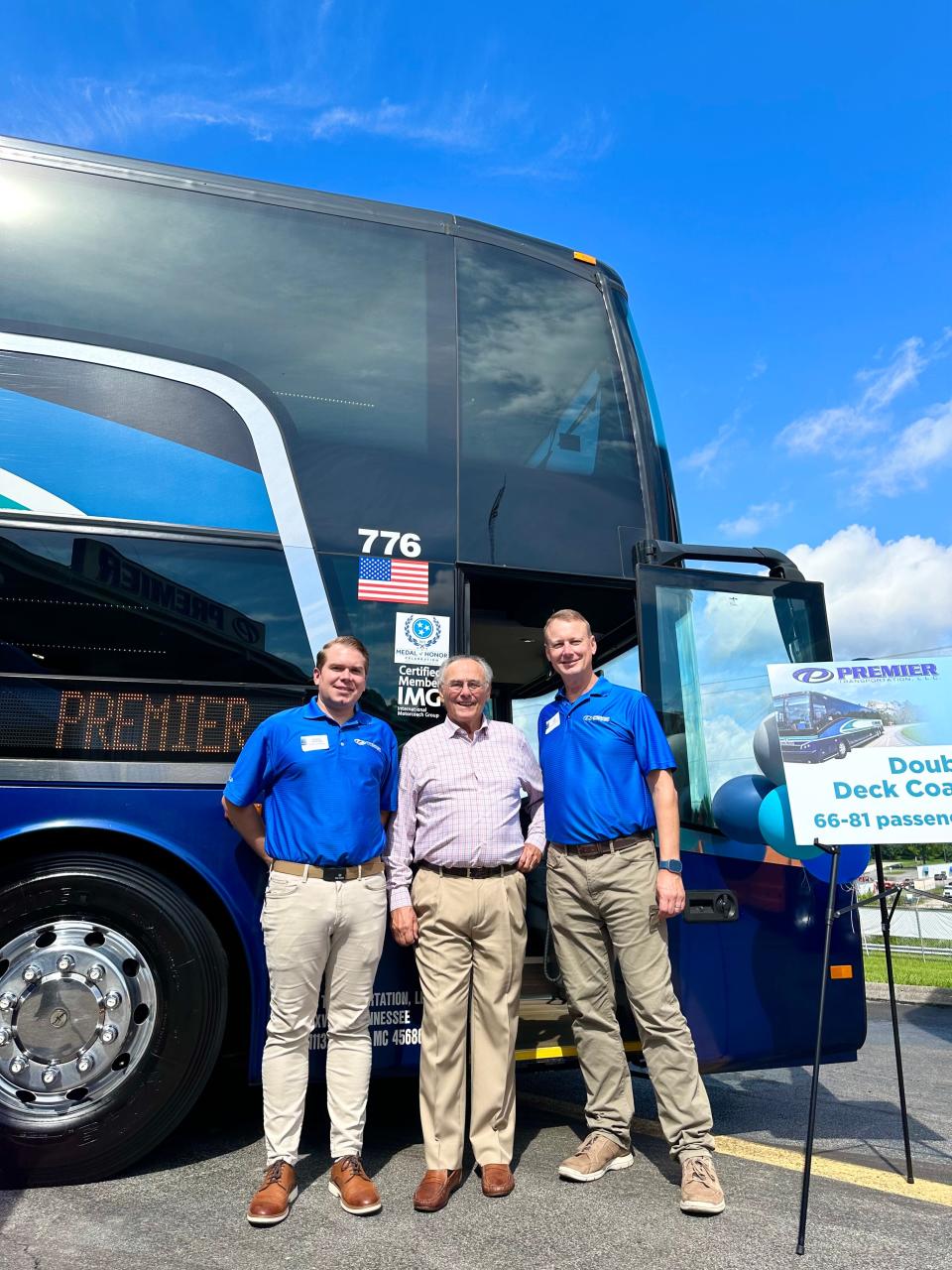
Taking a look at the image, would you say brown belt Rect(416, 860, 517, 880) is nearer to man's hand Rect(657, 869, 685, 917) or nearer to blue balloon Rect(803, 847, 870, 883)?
man's hand Rect(657, 869, 685, 917)

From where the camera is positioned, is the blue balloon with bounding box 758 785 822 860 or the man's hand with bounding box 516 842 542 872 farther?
the blue balloon with bounding box 758 785 822 860

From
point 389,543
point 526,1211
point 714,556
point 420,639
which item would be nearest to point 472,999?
point 526,1211

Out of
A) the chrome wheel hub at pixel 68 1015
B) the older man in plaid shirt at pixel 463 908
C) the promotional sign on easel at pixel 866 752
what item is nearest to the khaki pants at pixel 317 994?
the older man in plaid shirt at pixel 463 908

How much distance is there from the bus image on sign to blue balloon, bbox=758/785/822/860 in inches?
16.0

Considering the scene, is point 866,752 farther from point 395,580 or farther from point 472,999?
point 395,580

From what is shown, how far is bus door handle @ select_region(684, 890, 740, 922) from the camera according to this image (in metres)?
4.00

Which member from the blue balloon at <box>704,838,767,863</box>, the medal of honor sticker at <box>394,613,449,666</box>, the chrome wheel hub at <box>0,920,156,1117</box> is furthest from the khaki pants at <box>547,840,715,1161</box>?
the chrome wheel hub at <box>0,920,156,1117</box>

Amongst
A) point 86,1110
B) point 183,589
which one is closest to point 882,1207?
point 86,1110

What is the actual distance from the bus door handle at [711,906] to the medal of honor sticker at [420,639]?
1.47 m

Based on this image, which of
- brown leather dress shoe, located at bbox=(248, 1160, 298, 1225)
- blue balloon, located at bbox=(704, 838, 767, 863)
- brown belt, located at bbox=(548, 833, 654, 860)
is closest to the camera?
brown leather dress shoe, located at bbox=(248, 1160, 298, 1225)

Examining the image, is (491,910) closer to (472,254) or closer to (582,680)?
(582,680)

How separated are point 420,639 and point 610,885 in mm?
1267

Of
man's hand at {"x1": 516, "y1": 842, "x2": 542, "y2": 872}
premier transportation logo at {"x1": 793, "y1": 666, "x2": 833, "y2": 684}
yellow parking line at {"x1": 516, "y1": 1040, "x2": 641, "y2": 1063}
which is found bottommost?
yellow parking line at {"x1": 516, "y1": 1040, "x2": 641, "y2": 1063}

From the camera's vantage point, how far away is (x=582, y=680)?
3.80 metres
